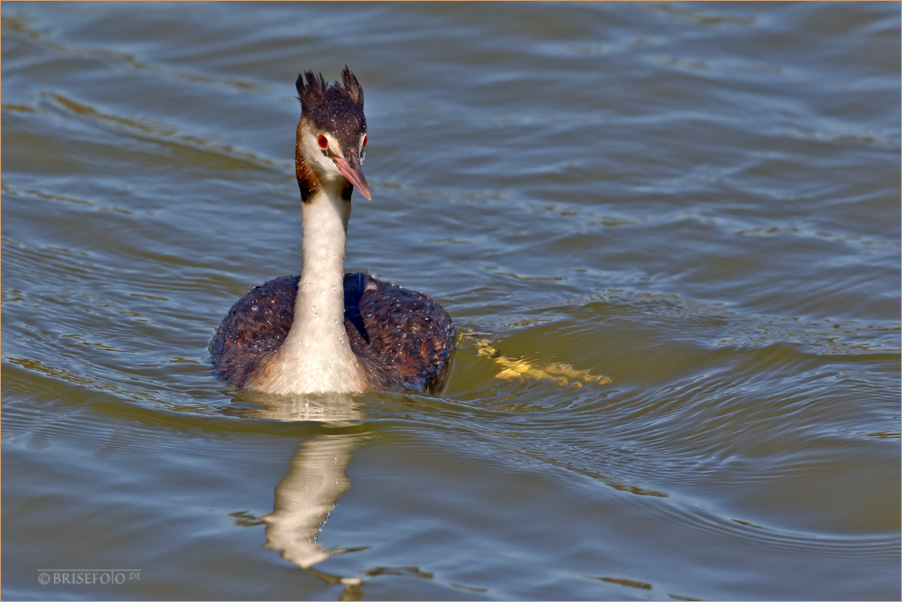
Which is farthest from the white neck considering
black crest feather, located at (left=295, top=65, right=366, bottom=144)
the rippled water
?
black crest feather, located at (left=295, top=65, right=366, bottom=144)

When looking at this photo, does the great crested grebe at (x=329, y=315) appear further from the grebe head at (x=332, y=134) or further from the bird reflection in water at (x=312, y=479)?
the bird reflection in water at (x=312, y=479)

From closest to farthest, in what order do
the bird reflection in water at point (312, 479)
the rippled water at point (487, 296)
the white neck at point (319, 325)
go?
the bird reflection in water at point (312, 479) → the rippled water at point (487, 296) → the white neck at point (319, 325)

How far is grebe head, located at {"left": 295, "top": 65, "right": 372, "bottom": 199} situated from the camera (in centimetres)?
815

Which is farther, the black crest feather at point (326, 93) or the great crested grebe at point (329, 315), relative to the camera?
the black crest feather at point (326, 93)

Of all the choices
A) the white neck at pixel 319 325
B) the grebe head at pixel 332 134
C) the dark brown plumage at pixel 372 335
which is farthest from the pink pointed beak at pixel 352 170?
the dark brown plumage at pixel 372 335

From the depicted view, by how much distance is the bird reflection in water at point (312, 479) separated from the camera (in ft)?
Result: 24.0

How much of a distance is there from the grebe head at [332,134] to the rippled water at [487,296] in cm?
162

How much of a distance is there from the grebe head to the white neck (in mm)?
242

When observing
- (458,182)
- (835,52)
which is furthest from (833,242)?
(835,52)

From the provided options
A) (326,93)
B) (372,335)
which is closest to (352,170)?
(326,93)

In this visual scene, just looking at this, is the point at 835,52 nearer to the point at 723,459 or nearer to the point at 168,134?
the point at 168,134

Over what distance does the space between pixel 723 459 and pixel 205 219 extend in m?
6.03

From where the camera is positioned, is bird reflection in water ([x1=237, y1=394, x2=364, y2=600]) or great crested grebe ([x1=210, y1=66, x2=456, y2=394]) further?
great crested grebe ([x1=210, y1=66, x2=456, y2=394])

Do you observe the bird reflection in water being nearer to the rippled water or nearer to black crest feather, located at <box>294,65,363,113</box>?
the rippled water
